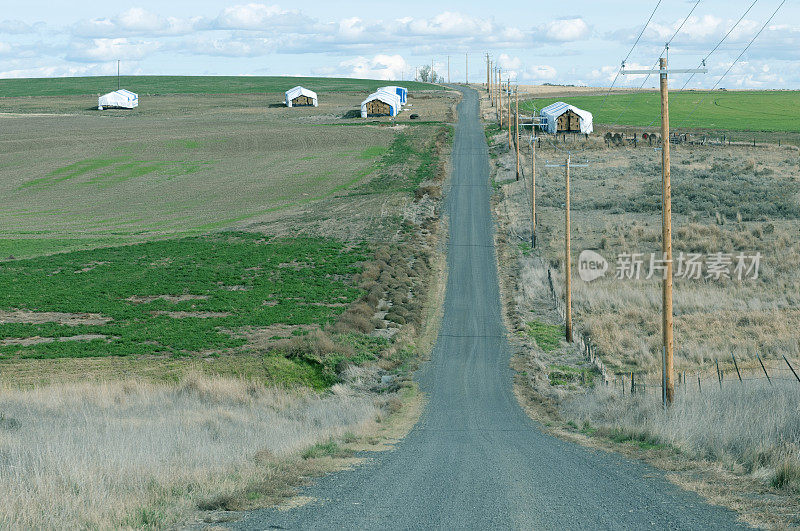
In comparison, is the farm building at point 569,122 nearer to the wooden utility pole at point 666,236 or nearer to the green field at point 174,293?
the green field at point 174,293

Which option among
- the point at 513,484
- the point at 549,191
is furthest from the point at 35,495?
the point at 549,191

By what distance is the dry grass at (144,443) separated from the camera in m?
9.85

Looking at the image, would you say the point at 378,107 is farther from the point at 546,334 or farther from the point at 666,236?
the point at 666,236

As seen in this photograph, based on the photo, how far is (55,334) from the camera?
37.0 m

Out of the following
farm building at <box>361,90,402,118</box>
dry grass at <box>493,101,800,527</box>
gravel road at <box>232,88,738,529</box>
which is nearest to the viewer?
gravel road at <box>232,88,738,529</box>

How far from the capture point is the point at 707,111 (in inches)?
5738

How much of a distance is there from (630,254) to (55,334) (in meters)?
38.8

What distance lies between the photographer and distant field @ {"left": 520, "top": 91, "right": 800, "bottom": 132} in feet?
414

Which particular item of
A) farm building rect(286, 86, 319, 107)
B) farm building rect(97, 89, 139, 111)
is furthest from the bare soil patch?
farm building rect(97, 89, 139, 111)

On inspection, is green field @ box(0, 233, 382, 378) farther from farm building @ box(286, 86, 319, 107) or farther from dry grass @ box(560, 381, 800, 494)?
farm building @ box(286, 86, 319, 107)

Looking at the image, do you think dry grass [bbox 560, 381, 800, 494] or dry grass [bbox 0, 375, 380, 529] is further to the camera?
dry grass [bbox 560, 381, 800, 494]

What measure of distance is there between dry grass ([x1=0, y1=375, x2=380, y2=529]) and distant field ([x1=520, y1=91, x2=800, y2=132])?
10991 centimetres

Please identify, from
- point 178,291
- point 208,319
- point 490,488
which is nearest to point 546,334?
point 208,319

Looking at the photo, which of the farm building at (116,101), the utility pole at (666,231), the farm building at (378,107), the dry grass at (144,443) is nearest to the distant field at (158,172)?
the farm building at (378,107)
